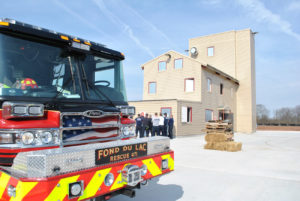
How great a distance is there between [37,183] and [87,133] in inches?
41.6

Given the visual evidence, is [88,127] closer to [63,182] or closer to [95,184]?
[95,184]

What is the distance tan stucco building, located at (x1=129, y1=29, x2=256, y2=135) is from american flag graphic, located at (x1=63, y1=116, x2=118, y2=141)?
51.4ft

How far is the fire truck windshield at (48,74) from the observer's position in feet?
9.95

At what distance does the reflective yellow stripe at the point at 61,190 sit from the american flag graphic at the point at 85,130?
64 centimetres

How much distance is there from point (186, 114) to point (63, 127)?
17.9 metres

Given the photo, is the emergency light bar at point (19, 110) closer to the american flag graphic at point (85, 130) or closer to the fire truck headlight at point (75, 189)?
the american flag graphic at point (85, 130)

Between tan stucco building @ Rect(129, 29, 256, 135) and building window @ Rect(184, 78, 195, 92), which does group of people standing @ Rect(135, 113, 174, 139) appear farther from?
building window @ Rect(184, 78, 195, 92)

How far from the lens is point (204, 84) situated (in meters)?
22.9

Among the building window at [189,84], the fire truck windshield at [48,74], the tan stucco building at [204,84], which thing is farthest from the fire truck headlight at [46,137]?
the building window at [189,84]

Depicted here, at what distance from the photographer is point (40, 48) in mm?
3404

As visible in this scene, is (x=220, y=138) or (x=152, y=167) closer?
(x=152, y=167)

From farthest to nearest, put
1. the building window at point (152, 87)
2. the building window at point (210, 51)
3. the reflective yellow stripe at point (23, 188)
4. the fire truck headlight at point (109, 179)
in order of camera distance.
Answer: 1. the building window at point (210, 51)
2. the building window at point (152, 87)
3. the fire truck headlight at point (109, 179)
4. the reflective yellow stripe at point (23, 188)

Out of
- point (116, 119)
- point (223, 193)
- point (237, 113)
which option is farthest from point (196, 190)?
point (237, 113)

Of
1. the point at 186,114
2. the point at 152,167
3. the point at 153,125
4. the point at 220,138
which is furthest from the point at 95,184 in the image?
the point at 186,114
